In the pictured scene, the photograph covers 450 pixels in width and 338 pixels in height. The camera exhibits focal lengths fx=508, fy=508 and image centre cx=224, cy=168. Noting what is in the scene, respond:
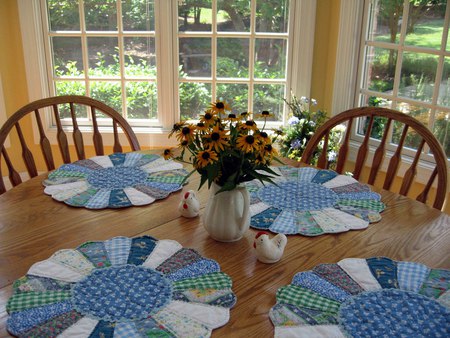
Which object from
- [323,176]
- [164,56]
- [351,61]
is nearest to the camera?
[323,176]

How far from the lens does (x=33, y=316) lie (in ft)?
3.46

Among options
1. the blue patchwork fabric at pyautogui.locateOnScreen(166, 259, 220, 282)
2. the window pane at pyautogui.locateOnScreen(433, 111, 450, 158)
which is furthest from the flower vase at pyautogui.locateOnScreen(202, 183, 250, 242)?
the window pane at pyautogui.locateOnScreen(433, 111, 450, 158)

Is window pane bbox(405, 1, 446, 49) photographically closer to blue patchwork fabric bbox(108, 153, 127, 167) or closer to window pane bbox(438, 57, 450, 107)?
window pane bbox(438, 57, 450, 107)

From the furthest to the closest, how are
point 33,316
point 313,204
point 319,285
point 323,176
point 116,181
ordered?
point 323,176 → point 116,181 → point 313,204 → point 319,285 → point 33,316

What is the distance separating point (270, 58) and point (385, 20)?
28.3 inches

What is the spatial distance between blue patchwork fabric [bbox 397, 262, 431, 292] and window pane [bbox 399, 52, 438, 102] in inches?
66.1

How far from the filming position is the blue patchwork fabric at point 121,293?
108 centimetres

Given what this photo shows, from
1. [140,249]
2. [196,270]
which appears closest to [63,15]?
[140,249]

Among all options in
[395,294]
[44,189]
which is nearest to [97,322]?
[395,294]

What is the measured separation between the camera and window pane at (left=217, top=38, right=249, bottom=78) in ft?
10.4

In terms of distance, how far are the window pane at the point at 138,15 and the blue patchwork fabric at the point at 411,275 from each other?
2341 millimetres

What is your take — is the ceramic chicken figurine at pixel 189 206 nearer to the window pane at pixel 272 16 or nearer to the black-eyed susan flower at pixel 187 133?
the black-eyed susan flower at pixel 187 133

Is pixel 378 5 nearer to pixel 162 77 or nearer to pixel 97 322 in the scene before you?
pixel 162 77

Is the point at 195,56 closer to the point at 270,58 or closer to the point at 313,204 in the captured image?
the point at 270,58
